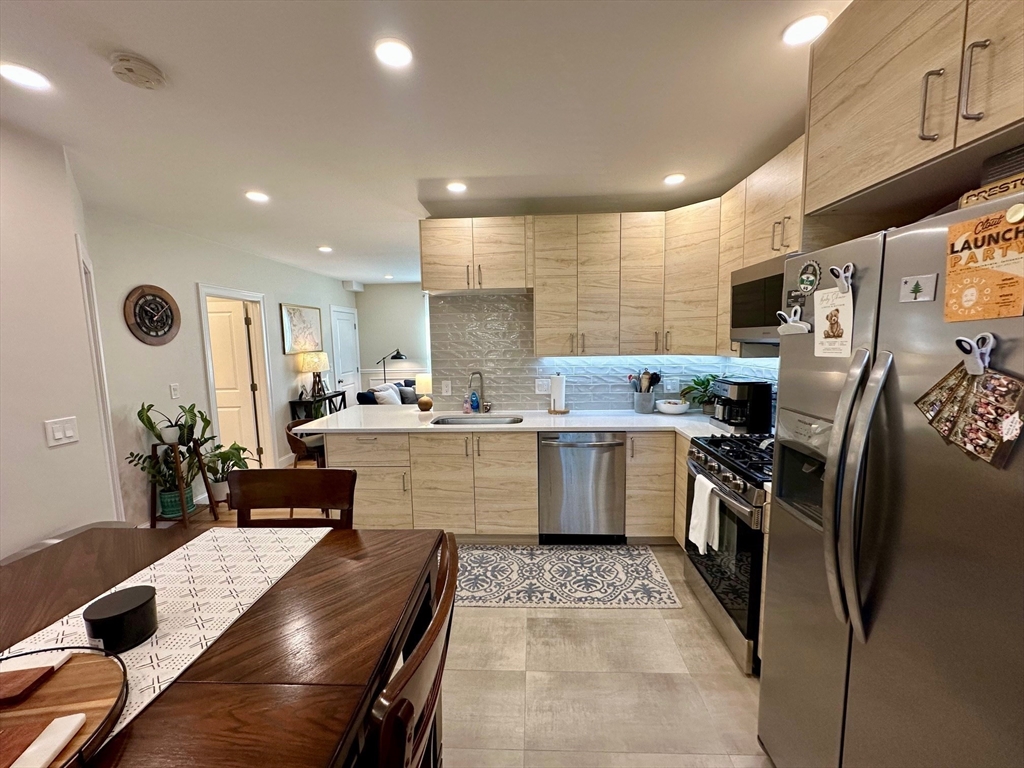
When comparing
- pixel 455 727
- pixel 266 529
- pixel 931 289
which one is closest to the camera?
pixel 931 289

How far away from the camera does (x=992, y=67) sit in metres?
0.82

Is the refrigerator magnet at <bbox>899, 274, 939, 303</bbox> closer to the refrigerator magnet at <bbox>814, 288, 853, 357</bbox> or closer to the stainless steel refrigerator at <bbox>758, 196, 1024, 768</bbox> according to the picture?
the stainless steel refrigerator at <bbox>758, 196, 1024, 768</bbox>

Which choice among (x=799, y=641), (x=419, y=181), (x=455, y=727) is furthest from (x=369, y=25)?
(x=455, y=727)

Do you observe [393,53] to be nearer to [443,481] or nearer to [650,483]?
[443,481]

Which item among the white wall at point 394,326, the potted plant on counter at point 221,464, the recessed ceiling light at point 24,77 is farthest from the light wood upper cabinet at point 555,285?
the white wall at point 394,326

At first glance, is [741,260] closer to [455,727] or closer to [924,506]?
[924,506]

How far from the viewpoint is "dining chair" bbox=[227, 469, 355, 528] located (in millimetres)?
1550

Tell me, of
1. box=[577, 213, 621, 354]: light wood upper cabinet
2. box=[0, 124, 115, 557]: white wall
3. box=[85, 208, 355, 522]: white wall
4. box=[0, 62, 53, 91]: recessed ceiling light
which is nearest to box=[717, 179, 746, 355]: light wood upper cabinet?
box=[577, 213, 621, 354]: light wood upper cabinet

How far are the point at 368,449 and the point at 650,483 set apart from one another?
6.39 feet

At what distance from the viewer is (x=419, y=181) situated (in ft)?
8.57

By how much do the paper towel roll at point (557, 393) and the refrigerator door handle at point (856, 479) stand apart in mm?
2270

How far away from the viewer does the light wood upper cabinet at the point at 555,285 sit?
115 inches

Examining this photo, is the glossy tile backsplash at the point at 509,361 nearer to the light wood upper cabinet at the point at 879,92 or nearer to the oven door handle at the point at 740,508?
the oven door handle at the point at 740,508

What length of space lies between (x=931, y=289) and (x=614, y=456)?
6.84 ft
